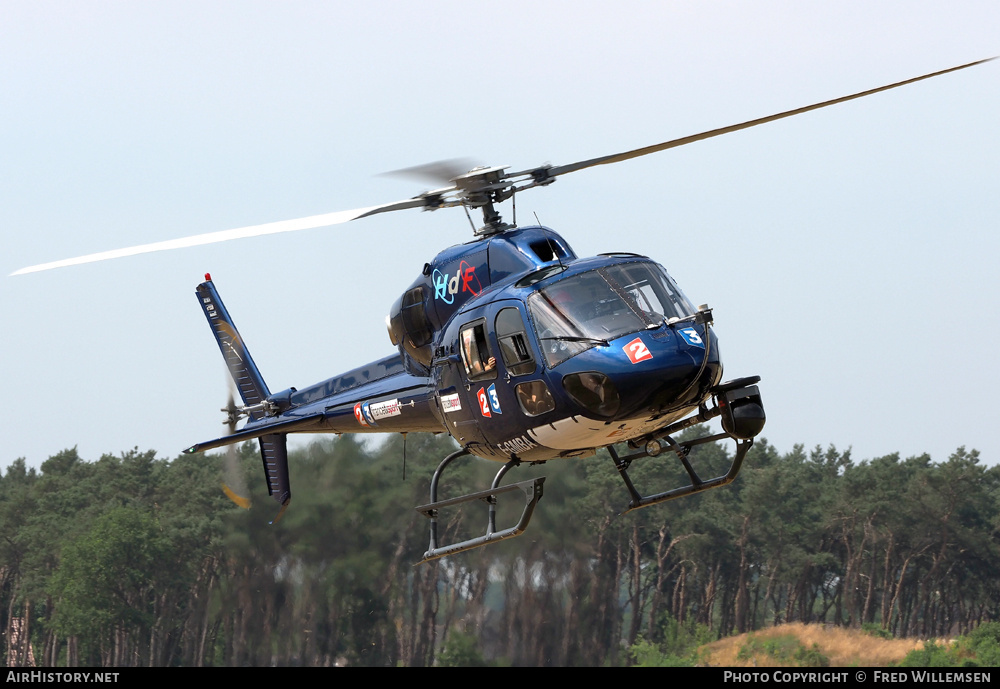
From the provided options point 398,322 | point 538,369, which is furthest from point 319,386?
point 538,369

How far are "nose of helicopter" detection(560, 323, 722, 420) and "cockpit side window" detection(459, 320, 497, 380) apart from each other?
1.16 meters

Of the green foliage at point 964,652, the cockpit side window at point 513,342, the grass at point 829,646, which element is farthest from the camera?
the grass at point 829,646

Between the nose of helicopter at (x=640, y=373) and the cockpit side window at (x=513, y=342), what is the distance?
55cm

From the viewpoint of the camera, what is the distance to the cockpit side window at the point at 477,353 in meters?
13.1

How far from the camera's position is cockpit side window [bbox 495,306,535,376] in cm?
1266

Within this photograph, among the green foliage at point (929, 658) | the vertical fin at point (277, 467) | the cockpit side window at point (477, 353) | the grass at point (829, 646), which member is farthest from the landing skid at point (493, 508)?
the green foliage at point (929, 658)

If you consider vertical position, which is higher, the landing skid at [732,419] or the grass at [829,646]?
the landing skid at [732,419]

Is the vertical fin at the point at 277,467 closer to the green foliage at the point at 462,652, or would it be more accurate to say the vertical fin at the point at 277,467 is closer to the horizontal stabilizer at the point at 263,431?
the horizontal stabilizer at the point at 263,431

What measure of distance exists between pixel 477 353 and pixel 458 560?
24.7 metres

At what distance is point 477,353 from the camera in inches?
523

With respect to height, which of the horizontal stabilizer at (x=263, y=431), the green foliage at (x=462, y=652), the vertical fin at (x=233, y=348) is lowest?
the green foliage at (x=462, y=652)

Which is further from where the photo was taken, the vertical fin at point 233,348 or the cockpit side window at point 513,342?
the vertical fin at point 233,348

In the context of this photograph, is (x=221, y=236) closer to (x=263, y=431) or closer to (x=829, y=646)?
(x=263, y=431)

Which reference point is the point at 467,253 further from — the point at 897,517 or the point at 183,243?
the point at 897,517
